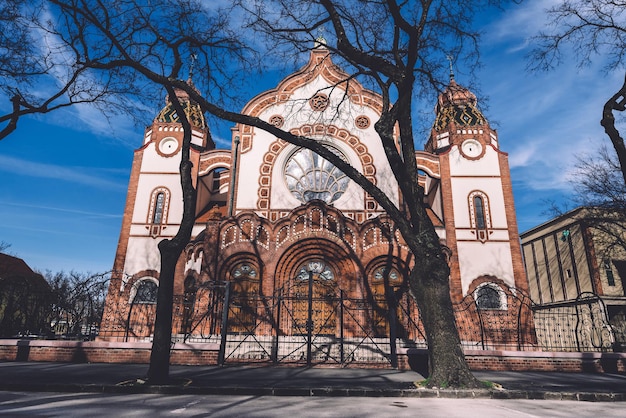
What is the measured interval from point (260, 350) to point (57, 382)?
6.48m

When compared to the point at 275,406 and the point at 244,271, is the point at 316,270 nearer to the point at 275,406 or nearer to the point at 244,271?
the point at 244,271

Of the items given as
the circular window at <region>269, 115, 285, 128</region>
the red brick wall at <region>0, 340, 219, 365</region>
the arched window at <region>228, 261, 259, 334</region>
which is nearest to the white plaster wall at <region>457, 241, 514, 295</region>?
the arched window at <region>228, 261, 259, 334</region>

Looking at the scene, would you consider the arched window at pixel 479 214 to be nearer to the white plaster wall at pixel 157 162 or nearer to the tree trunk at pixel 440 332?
the tree trunk at pixel 440 332

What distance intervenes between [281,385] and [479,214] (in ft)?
52.1

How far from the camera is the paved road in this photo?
462 cm

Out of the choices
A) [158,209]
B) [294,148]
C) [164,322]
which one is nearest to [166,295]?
[164,322]

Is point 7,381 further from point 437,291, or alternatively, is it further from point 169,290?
point 437,291

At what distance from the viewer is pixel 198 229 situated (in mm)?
19875

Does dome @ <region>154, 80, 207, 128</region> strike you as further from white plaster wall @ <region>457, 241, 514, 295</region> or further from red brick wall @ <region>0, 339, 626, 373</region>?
white plaster wall @ <region>457, 241, 514, 295</region>

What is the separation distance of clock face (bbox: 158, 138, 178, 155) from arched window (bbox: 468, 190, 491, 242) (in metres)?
15.9

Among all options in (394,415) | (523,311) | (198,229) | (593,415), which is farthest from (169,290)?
(523,311)

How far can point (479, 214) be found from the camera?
1980cm

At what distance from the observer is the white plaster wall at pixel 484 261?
18516mm

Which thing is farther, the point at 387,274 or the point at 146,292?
the point at 146,292
